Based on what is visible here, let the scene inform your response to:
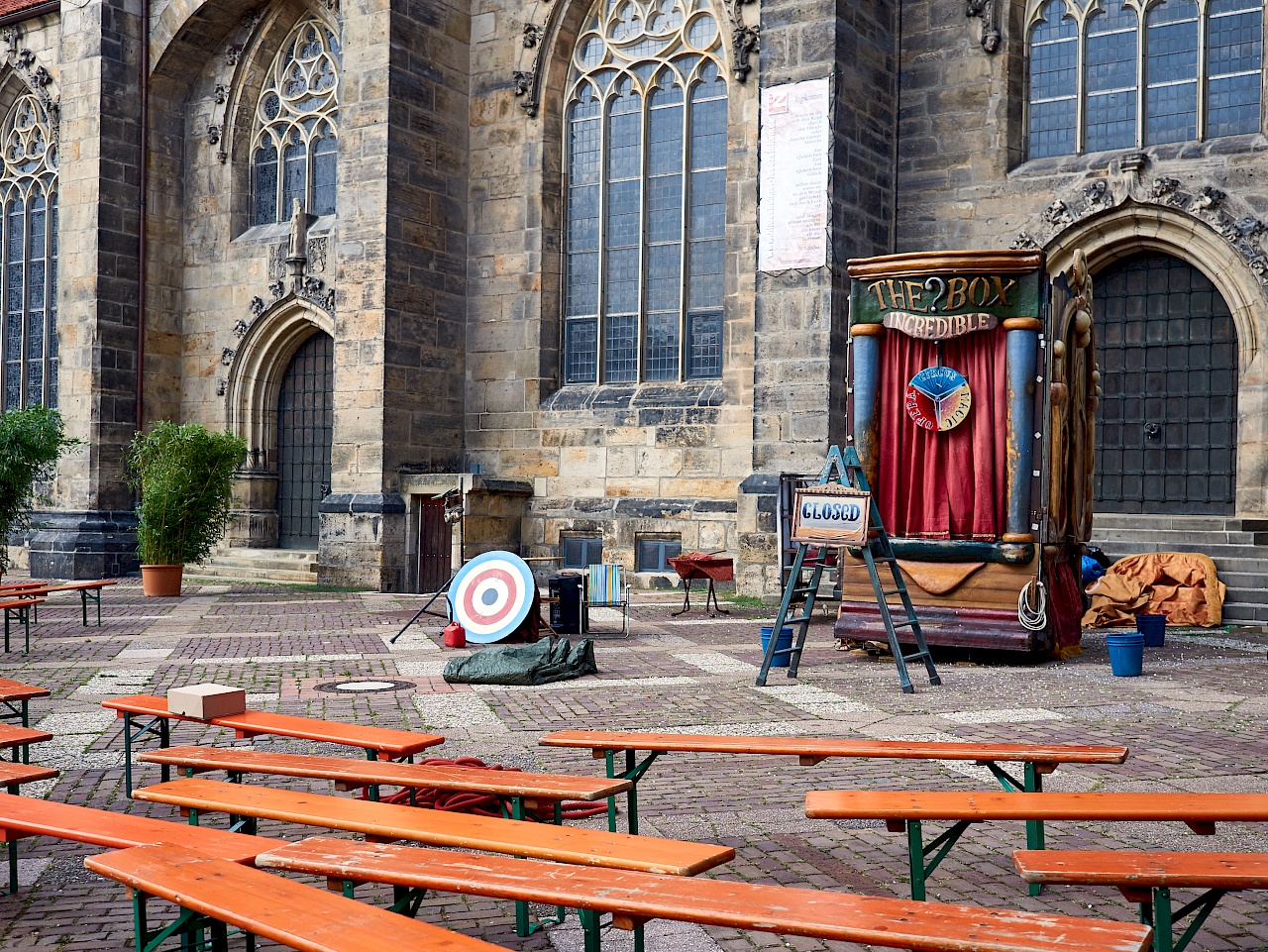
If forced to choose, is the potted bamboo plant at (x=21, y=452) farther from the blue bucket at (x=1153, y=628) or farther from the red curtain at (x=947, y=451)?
the blue bucket at (x=1153, y=628)

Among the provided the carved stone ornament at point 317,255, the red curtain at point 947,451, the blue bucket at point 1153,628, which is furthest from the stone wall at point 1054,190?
the carved stone ornament at point 317,255

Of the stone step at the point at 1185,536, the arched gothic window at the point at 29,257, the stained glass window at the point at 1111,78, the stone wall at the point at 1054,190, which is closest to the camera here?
the stone step at the point at 1185,536

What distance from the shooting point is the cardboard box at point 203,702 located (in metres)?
5.26

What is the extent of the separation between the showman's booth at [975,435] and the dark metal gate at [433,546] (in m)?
7.61

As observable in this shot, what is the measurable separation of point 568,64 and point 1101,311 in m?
8.22

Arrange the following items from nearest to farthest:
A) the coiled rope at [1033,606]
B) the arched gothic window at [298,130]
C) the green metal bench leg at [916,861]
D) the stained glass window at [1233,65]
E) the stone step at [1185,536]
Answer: the green metal bench leg at [916,861] → the coiled rope at [1033,606] → the stone step at [1185,536] → the stained glass window at [1233,65] → the arched gothic window at [298,130]

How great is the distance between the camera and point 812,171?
47.3 feet

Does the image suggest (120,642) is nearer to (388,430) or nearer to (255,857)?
(388,430)

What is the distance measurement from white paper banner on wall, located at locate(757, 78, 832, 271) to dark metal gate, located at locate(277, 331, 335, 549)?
888 centimetres

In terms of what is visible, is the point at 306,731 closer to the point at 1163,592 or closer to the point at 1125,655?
the point at 1125,655

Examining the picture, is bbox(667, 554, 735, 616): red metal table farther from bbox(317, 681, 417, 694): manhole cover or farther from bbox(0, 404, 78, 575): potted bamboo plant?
bbox(0, 404, 78, 575): potted bamboo plant

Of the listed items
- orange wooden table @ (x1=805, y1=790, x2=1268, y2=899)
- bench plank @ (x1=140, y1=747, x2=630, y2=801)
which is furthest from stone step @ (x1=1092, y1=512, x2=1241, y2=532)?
bench plank @ (x1=140, y1=747, x2=630, y2=801)

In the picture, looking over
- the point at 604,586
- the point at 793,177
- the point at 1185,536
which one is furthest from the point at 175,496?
the point at 1185,536

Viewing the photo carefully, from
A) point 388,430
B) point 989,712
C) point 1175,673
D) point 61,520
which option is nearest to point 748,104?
point 388,430
